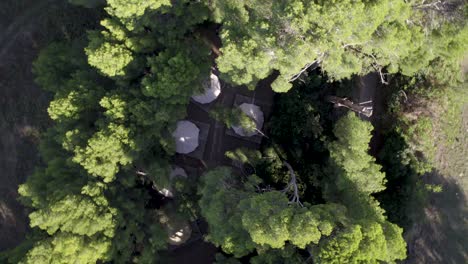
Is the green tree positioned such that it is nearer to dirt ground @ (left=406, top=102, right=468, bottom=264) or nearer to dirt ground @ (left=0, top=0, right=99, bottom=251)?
dirt ground @ (left=406, top=102, right=468, bottom=264)

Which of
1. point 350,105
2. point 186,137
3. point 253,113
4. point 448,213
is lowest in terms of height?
point 448,213

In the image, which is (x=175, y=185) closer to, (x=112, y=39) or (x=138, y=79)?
(x=138, y=79)

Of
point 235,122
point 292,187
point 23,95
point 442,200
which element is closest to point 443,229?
point 442,200

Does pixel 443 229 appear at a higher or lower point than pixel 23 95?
lower

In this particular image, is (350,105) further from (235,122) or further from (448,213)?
(448,213)

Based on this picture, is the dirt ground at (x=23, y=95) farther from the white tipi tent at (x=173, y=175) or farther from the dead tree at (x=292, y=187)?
the dead tree at (x=292, y=187)

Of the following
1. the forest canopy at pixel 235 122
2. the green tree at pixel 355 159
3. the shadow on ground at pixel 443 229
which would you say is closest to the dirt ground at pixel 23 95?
the forest canopy at pixel 235 122
